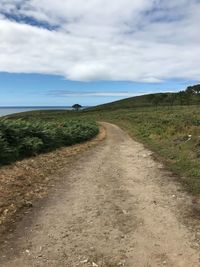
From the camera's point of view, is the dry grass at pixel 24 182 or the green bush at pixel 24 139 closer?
the dry grass at pixel 24 182

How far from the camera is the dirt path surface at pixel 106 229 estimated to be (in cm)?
540

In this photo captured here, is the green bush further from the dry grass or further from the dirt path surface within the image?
the dirt path surface

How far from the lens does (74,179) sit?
37.1 feet

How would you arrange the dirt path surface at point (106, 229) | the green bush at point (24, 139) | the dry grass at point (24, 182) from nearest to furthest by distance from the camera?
1. the dirt path surface at point (106, 229)
2. the dry grass at point (24, 182)
3. the green bush at point (24, 139)

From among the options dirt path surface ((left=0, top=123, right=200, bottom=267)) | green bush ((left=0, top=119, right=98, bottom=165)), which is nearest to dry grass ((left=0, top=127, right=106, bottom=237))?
dirt path surface ((left=0, top=123, right=200, bottom=267))

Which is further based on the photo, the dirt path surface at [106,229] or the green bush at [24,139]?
the green bush at [24,139]

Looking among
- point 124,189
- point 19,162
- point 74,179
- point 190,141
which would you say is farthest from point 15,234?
point 190,141

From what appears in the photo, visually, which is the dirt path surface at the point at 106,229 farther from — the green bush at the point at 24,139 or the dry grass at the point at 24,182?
the green bush at the point at 24,139

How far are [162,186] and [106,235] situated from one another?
428 cm

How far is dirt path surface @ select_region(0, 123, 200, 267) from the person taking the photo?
5398 millimetres

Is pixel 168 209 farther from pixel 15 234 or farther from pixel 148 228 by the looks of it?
pixel 15 234

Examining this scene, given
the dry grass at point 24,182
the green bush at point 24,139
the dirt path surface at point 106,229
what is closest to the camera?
the dirt path surface at point 106,229

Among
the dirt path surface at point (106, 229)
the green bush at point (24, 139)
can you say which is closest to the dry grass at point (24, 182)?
the dirt path surface at point (106, 229)

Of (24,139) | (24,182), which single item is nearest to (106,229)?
(24,182)
